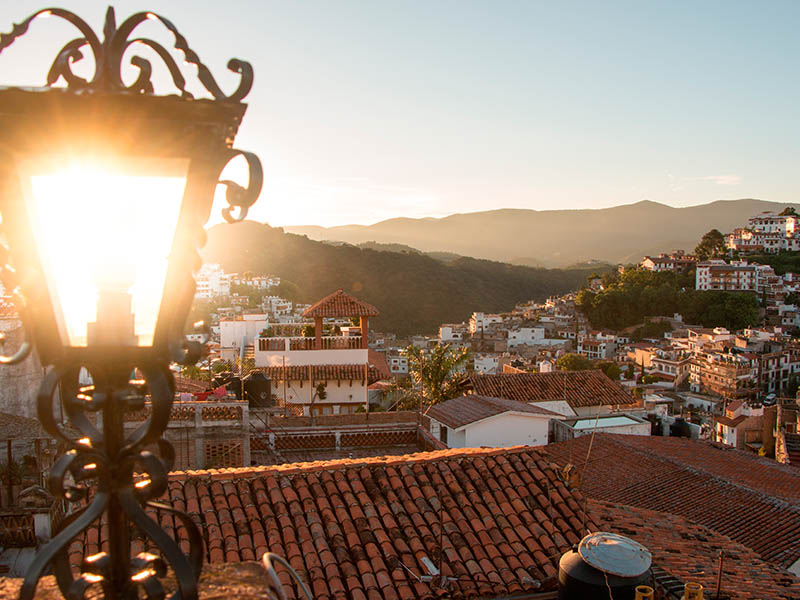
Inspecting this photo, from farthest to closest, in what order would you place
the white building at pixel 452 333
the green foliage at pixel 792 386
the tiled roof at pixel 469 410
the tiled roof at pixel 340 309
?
the white building at pixel 452 333, the green foliage at pixel 792 386, the tiled roof at pixel 340 309, the tiled roof at pixel 469 410

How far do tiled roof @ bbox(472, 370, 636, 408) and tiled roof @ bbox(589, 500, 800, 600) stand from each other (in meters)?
9.76

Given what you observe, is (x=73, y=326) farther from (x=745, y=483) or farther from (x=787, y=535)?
(x=745, y=483)

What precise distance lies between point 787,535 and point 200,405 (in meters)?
10.6

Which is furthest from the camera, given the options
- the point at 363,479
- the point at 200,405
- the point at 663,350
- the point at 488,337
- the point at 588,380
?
the point at 488,337

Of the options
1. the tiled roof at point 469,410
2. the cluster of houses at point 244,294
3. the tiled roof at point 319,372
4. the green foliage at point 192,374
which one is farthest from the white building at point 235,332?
the cluster of houses at point 244,294

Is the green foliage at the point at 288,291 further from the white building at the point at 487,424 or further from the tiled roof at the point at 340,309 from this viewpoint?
the white building at the point at 487,424

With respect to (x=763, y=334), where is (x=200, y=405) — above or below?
above

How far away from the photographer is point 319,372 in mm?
16547

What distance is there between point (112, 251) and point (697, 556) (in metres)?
7.85

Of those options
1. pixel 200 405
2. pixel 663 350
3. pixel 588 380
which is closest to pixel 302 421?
pixel 200 405

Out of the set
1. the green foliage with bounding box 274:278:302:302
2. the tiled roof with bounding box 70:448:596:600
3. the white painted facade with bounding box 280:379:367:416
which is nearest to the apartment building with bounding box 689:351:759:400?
the green foliage with bounding box 274:278:302:302

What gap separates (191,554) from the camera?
1.59 meters

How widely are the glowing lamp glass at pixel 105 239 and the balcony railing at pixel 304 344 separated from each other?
15285 millimetres

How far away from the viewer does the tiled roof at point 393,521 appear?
5.42 metres
